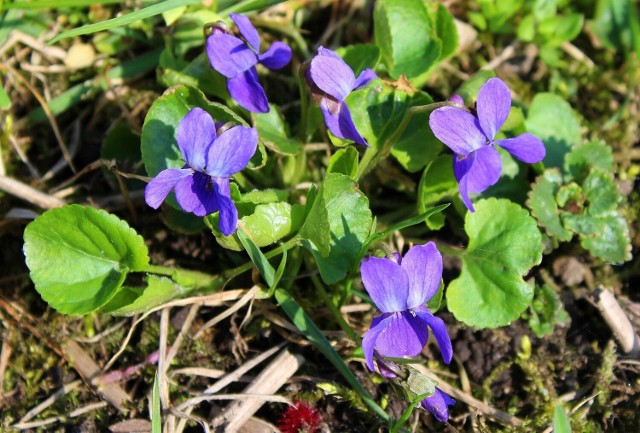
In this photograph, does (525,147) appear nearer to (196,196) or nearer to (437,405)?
(437,405)

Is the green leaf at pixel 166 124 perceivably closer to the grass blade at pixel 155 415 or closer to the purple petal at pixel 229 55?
the purple petal at pixel 229 55

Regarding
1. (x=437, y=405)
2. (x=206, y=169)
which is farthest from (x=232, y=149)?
(x=437, y=405)

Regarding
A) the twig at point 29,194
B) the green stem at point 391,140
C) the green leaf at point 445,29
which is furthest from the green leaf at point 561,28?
the twig at point 29,194

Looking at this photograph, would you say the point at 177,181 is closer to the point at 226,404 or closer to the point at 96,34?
the point at 226,404

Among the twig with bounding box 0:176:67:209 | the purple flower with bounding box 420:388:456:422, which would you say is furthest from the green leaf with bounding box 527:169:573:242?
the twig with bounding box 0:176:67:209

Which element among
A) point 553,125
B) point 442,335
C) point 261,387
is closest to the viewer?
point 442,335

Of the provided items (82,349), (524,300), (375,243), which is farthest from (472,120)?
(82,349)

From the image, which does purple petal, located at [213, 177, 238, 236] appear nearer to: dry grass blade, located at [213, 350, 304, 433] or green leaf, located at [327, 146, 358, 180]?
green leaf, located at [327, 146, 358, 180]
